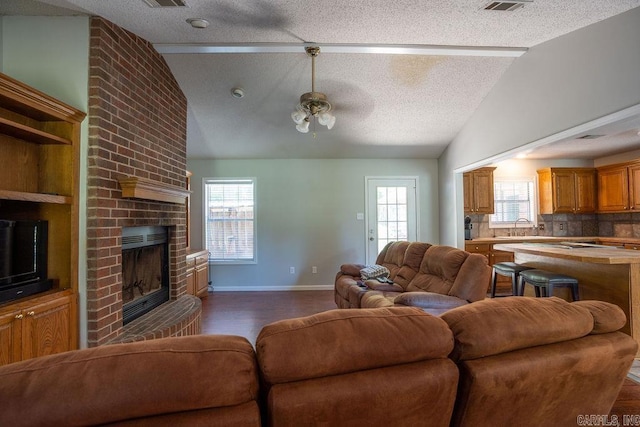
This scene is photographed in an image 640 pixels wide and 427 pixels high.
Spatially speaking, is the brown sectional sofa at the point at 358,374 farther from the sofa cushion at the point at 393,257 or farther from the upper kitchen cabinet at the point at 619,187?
the upper kitchen cabinet at the point at 619,187

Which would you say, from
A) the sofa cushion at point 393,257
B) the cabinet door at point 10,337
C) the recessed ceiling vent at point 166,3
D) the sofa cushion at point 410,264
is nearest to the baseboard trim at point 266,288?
the sofa cushion at point 393,257

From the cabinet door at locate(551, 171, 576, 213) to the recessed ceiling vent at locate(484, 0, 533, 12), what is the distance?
14.3 feet

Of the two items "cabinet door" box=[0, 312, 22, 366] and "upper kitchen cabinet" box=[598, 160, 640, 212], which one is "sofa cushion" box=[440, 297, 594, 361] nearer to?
"cabinet door" box=[0, 312, 22, 366]

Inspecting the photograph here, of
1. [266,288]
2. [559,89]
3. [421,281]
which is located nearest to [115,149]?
[421,281]

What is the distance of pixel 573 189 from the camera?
5.55 metres

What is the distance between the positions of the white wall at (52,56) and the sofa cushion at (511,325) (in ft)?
8.25

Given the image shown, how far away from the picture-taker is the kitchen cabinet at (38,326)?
66.1 inches

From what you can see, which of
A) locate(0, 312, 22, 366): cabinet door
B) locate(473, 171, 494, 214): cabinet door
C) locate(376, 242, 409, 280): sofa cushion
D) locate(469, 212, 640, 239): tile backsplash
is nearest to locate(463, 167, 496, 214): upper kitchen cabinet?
locate(473, 171, 494, 214): cabinet door

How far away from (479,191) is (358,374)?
534 centimetres

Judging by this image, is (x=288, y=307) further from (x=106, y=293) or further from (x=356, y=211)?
(x=106, y=293)

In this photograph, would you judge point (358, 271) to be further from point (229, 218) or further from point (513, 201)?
point (513, 201)

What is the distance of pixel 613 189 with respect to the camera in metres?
5.30

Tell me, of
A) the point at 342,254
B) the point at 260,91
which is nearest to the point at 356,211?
the point at 342,254

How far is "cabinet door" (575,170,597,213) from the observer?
5.55 meters
